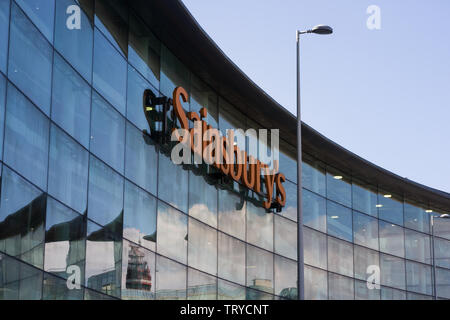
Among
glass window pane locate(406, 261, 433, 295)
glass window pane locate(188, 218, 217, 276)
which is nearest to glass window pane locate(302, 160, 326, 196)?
glass window pane locate(406, 261, 433, 295)

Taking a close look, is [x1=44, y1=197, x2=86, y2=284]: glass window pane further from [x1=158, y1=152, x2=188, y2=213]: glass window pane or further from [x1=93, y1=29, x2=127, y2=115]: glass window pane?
[x1=158, y1=152, x2=188, y2=213]: glass window pane

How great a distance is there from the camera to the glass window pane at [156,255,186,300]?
974 inches

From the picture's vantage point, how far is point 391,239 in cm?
4547

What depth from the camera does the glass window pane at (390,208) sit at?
4556 cm

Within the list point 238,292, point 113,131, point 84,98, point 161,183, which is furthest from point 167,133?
point 238,292

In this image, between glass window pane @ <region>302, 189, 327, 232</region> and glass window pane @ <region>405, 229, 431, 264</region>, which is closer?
glass window pane @ <region>302, 189, 327, 232</region>

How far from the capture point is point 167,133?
2583 centimetres

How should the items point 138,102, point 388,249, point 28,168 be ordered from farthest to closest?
1. point 388,249
2. point 138,102
3. point 28,168

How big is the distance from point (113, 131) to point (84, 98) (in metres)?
2.01

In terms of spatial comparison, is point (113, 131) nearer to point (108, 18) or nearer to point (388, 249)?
point (108, 18)

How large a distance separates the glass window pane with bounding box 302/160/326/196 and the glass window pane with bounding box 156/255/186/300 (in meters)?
13.6

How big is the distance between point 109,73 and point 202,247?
833cm

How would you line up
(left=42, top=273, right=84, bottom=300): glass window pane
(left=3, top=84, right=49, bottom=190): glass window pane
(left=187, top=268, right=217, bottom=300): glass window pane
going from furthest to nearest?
(left=187, top=268, right=217, bottom=300): glass window pane
(left=42, top=273, right=84, bottom=300): glass window pane
(left=3, top=84, right=49, bottom=190): glass window pane

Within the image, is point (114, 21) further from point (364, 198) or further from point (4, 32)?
point (364, 198)
